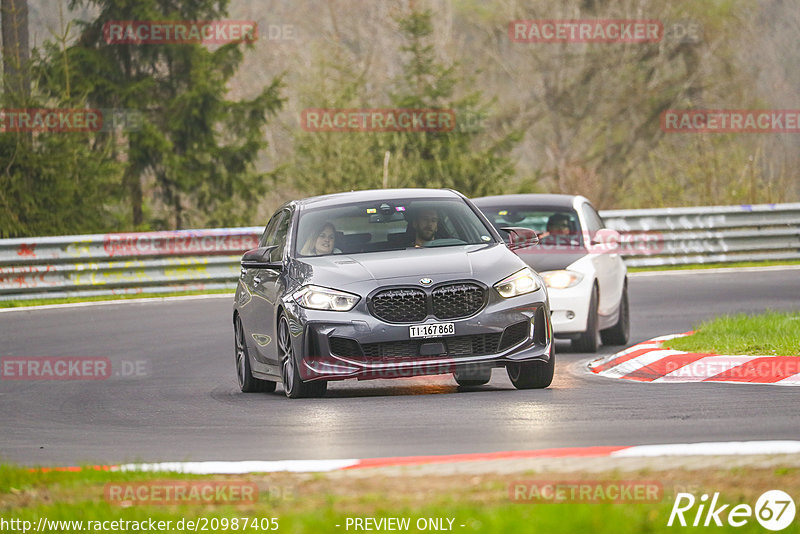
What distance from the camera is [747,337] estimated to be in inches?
539

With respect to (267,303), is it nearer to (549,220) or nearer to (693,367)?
(693,367)

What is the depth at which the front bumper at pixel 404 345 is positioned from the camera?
36.1ft

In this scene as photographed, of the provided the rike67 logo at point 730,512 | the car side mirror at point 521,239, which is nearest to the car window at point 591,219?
the car side mirror at point 521,239

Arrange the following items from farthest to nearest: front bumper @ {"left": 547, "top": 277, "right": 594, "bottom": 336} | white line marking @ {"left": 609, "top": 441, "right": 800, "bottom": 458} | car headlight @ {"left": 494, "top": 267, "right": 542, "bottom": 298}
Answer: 1. front bumper @ {"left": 547, "top": 277, "right": 594, "bottom": 336}
2. car headlight @ {"left": 494, "top": 267, "right": 542, "bottom": 298}
3. white line marking @ {"left": 609, "top": 441, "right": 800, "bottom": 458}

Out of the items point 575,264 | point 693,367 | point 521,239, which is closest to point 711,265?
point 575,264

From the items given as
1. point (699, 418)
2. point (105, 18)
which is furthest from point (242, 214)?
point (699, 418)

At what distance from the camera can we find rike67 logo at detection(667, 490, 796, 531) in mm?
5753

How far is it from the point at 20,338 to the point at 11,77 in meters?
10.9

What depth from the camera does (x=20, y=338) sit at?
1844 cm

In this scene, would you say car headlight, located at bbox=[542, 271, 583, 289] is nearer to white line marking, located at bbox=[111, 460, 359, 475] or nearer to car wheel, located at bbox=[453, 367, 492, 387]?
car wheel, located at bbox=[453, 367, 492, 387]

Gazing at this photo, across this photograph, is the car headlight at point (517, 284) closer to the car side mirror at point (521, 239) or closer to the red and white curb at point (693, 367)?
the car side mirror at point (521, 239)

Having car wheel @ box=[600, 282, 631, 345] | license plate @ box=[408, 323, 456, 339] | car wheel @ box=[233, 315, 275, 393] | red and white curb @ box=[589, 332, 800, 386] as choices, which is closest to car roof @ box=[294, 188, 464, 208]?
car wheel @ box=[233, 315, 275, 393]

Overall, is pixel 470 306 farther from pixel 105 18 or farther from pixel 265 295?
pixel 105 18

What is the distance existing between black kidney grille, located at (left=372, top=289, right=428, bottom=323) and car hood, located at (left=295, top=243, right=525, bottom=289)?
0.27ft
